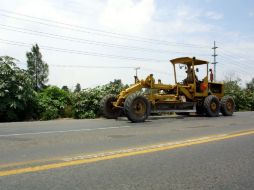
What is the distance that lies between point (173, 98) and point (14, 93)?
689 cm

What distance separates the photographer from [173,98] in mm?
18297

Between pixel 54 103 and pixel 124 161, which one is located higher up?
pixel 54 103

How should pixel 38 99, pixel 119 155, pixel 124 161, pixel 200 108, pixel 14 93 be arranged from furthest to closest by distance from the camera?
pixel 200 108
pixel 38 99
pixel 14 93
pixel 119 155
pixel 124 161

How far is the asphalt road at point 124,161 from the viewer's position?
549cm

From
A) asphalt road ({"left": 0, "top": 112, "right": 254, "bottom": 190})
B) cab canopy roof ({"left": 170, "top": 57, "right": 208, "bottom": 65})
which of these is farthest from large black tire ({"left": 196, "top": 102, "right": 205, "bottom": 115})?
asphalt road ({"left": 0, "top": 112, "right": 254, "bottom": 190})

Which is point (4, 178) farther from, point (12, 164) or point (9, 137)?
Answer: point (9, 137)

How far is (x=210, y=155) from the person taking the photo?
7.78 metres

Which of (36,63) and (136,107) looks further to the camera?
(36,63)

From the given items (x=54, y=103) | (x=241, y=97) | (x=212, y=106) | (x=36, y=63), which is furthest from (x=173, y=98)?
(x=36, y=63)

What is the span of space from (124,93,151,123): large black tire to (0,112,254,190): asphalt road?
15.2ft

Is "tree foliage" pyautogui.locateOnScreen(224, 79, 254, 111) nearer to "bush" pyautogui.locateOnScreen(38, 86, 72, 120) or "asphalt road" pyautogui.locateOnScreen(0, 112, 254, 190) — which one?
"bush" pyautogui.locateOnScreen(38, 86, 72, 120)

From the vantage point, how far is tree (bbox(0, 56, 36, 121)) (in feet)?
54.2

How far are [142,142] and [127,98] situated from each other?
6.37 m

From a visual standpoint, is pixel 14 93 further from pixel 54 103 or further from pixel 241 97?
pixel 241 97
